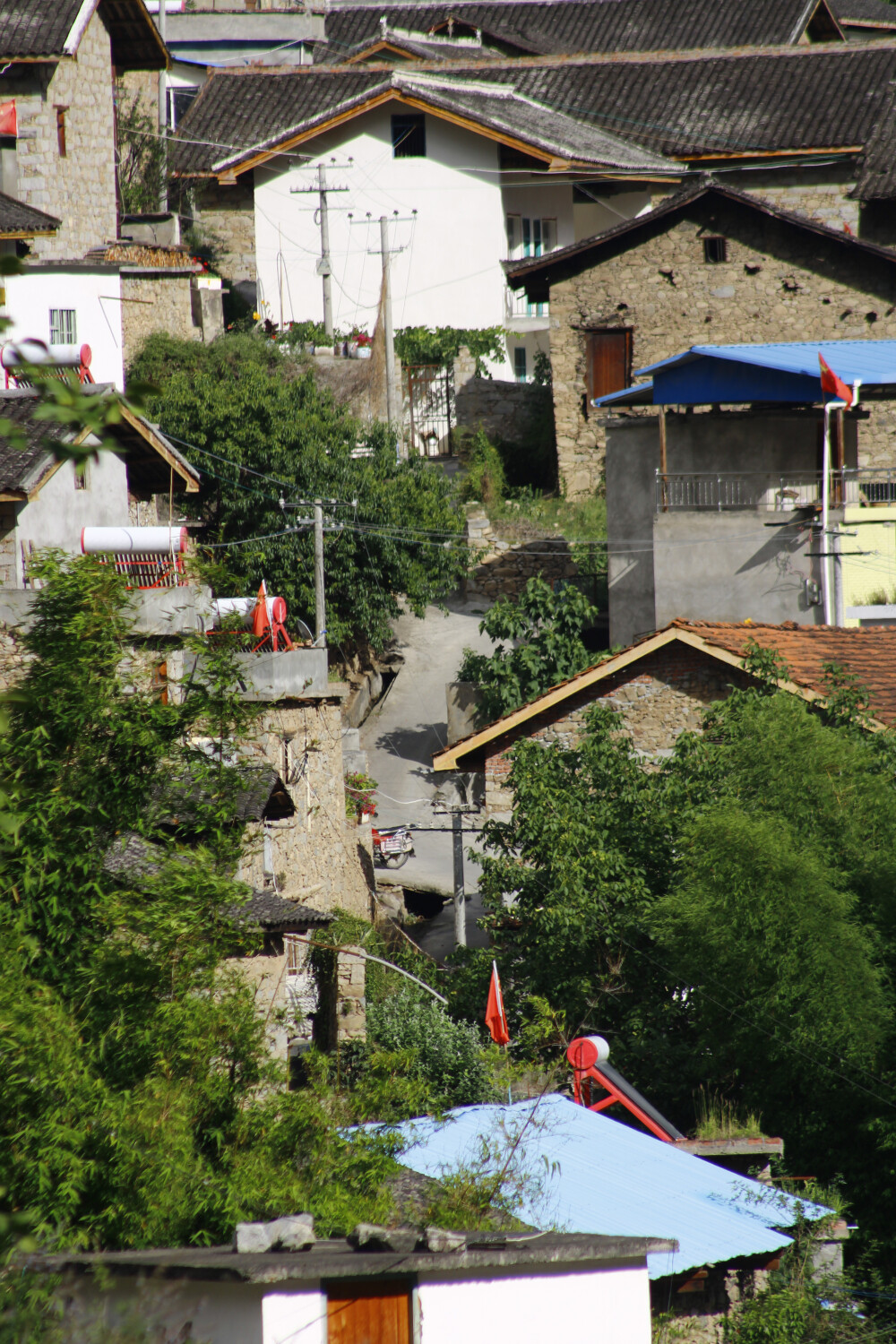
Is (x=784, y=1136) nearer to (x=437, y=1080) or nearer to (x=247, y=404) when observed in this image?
(x=437, y=1080)

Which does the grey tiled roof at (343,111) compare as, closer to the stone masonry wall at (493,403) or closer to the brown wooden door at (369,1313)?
the stone masonry wall at (493,403)

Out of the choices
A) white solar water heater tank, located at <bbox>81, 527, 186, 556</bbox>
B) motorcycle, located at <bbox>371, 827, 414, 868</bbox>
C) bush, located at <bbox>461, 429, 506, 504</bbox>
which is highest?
bush, located at <bbox>461, 429, 506, 504</bbox>

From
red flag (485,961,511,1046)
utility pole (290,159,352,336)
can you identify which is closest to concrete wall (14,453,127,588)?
red flag (485,961,511,1046)

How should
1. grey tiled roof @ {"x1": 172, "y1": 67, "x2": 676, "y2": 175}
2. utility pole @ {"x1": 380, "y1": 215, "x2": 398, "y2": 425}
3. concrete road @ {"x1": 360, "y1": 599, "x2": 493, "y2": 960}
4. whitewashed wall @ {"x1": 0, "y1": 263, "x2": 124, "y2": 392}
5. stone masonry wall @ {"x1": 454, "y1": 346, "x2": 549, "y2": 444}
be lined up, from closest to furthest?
concrete road @ {"x1": 360, "y1": 599, "x2": 493, "y2": 960}
whitewashed wall @ {"x1": 0, "y1": 263, "x2": 124, "y2": 392}
utility pole @ {"x1": 380, "y1": 215, "x2": 398, "y2": 425}
stone masonry wall @ {"x1": 454, "y1": 346, "x2": 549, "y2": 444}
grey tiled roof @ {"x1": 172, "y1": 67, "x2": 676, "y2": 175}

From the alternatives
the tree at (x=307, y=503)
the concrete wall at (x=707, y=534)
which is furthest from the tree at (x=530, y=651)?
the tree at (x=307, y=503)

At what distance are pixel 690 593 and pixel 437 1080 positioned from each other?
32.3ft

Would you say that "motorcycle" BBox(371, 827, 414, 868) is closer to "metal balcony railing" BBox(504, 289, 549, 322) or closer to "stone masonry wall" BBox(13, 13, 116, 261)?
"stone masonry wall" BBox(13, 13, 116, 261)

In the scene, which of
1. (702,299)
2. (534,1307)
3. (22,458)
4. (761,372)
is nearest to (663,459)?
(761,372)

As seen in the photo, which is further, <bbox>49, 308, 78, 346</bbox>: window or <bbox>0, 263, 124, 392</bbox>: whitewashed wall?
<bbox>49, 308, 78, 346</bbox>: window

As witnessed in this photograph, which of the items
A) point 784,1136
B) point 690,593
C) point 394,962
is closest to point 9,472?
point 394,962

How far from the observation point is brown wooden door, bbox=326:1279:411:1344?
24.0 feet

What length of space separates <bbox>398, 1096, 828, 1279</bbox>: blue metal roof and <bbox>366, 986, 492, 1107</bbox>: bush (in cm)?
131

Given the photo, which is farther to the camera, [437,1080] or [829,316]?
[829,316]

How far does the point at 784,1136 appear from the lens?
12.8 meters
